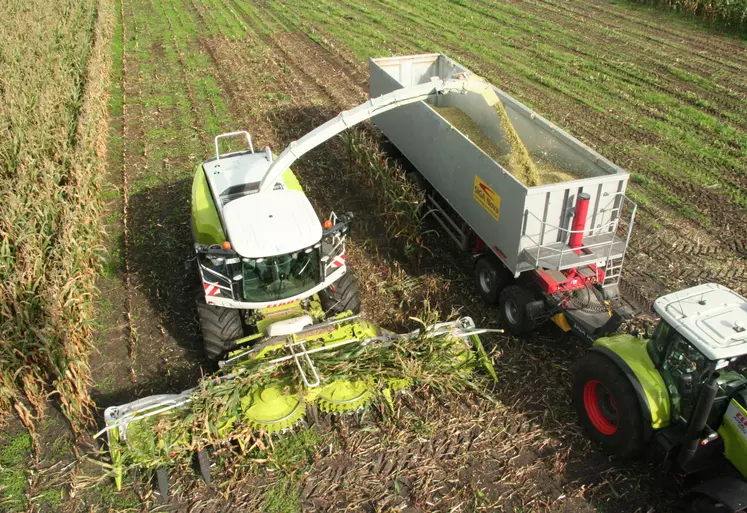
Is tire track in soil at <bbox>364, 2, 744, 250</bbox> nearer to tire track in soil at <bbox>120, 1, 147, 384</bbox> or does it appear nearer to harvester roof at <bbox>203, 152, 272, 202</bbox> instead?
harvester roof at <bbox>203, 152, 272, 202</bbox>

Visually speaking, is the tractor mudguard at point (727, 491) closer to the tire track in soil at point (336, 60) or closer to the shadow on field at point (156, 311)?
the shadow on field at point (156, 311)

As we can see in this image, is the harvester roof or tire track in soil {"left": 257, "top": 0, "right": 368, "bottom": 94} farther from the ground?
the harvester roof

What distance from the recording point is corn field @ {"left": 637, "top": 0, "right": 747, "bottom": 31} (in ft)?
63.1

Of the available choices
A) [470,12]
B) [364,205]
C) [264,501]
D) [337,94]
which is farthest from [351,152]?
[470,12]

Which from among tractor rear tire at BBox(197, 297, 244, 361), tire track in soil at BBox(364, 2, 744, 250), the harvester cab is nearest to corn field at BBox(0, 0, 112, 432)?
tractor rear tire at BBox(197, 297, 244, 361)

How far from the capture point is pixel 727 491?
16.5 feet

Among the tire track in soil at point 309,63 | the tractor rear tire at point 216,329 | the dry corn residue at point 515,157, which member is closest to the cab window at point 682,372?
the dry corn residue at point 515,157

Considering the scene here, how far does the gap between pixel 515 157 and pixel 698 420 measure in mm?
4473

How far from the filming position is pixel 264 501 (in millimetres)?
5988

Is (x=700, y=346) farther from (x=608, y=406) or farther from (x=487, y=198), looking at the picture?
(x=487, y=198)

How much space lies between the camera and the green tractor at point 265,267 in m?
6.66

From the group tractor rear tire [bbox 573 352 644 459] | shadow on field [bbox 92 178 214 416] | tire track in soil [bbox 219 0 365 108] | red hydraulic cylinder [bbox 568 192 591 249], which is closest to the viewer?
tractor rear tire [bbox 573 352 644 459]

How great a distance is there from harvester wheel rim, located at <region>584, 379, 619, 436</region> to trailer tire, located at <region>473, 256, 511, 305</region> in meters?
2.16

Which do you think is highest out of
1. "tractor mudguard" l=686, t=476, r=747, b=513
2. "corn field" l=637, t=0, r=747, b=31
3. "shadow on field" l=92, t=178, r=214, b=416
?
"corn field" l=637, t=0, r=747, b=31
